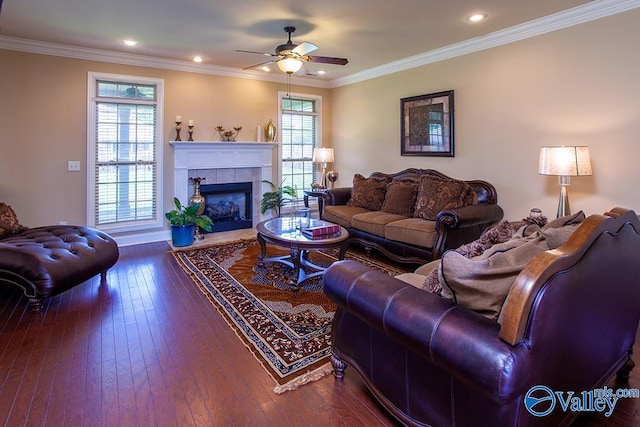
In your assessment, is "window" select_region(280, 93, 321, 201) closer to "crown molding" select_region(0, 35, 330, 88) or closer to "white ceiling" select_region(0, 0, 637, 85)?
"crown molding" select_region(0, 35, 330, 88)

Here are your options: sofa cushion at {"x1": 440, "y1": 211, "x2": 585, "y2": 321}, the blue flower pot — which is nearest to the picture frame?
the blue flower pot

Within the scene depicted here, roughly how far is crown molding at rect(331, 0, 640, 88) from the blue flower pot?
12.4ft

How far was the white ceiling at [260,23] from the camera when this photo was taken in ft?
11.1

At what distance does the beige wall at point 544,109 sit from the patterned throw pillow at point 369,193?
1.62 ft

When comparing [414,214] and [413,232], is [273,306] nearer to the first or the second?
[413,232]

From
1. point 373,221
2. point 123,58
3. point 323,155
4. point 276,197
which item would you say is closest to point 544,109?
point 373,221

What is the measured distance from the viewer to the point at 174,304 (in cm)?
321

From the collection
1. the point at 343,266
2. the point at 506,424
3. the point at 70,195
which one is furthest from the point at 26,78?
the point at 506,424

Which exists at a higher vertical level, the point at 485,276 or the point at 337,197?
the point at 337,197

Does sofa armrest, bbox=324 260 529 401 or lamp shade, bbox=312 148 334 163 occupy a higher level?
lamp shade, bbox=312 148 334 163

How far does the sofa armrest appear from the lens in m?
1.19

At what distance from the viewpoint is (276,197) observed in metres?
6.19

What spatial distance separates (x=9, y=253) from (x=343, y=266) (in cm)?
281

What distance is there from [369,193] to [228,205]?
249 cm
